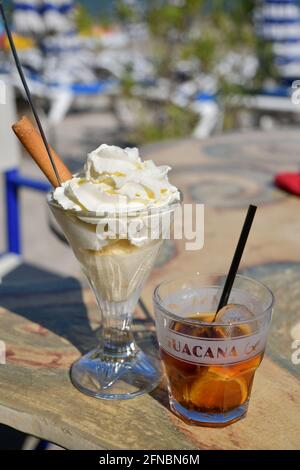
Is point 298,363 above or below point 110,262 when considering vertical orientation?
below

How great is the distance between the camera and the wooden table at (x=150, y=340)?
2.79ft

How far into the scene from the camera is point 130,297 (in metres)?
0.99

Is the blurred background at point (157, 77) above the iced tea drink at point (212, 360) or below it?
below

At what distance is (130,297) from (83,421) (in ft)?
0.68

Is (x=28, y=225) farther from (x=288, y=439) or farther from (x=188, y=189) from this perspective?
(x=288, y=439)

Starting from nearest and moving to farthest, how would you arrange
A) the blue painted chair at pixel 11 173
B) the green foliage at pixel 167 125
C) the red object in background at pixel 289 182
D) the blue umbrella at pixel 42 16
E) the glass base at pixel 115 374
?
the glass base at pixel 115 374
the red object in background at pixel 289 182
the blue painted chair at pixel 11 173
the green foliage at pixel 167 125
the blue umbrella at pixel 42 16

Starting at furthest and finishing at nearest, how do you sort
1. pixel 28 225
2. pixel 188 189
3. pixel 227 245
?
pixel 28 225, pixel 188 189, pixel 227 245

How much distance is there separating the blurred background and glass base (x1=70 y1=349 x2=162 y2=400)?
2.33m

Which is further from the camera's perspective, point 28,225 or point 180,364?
point 28,225

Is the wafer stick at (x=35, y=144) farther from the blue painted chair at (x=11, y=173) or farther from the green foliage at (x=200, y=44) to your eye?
the green foliage at (x=200, y=44)

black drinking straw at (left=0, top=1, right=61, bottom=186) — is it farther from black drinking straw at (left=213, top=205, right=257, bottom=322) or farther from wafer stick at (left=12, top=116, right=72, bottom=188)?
black drinking straw at (left=213, top=205, right=257, bottom=322)

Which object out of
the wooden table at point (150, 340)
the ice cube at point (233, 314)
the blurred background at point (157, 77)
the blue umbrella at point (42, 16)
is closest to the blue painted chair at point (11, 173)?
the wooden table at point (150, 340)

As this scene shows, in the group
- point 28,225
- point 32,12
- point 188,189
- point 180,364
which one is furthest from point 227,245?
point 32,12

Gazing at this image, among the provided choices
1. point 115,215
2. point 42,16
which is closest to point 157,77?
point 42,16
